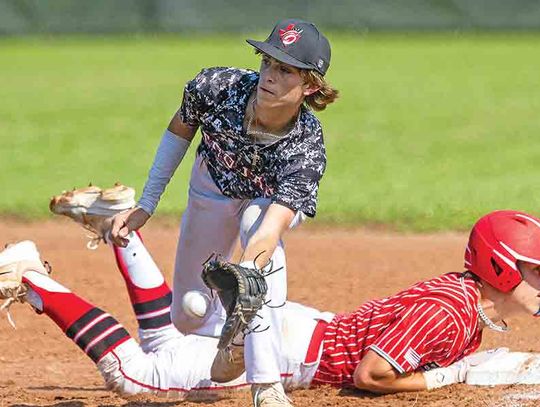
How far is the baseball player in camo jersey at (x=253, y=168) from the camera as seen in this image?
4.27 m

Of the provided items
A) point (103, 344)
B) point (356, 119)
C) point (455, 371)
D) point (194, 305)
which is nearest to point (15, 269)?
point (103, 344)

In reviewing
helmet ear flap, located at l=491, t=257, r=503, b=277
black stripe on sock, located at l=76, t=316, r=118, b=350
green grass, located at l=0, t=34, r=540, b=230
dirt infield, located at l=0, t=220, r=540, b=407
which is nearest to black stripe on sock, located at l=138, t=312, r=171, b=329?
dirt infield, located at l=0, t=220, r=540, b=407

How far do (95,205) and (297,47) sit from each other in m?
1.38

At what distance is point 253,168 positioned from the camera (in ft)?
15.0

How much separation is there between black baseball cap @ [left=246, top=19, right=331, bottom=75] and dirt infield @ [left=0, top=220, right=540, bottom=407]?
1318 millimetres

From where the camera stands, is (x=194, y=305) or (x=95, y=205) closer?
(x=194, y=305)

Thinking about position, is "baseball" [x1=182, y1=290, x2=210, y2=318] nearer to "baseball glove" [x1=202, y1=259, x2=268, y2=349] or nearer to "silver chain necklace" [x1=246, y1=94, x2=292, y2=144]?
"baseball glove" [x1=202, y1=259, x2=268, y2=349]

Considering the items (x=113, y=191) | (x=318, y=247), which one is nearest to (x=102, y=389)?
(x=113, y=191)

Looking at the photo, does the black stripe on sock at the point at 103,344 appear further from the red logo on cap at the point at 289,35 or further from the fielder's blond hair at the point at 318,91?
the red logo on cap at the point at 289,35

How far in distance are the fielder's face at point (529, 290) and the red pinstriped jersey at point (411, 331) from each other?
0.18 metres

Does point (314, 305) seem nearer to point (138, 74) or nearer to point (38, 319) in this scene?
point (38, 319)

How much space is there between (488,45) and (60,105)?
7.68m

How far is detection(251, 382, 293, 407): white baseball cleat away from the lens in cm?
419

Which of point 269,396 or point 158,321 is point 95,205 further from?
point 269,396
